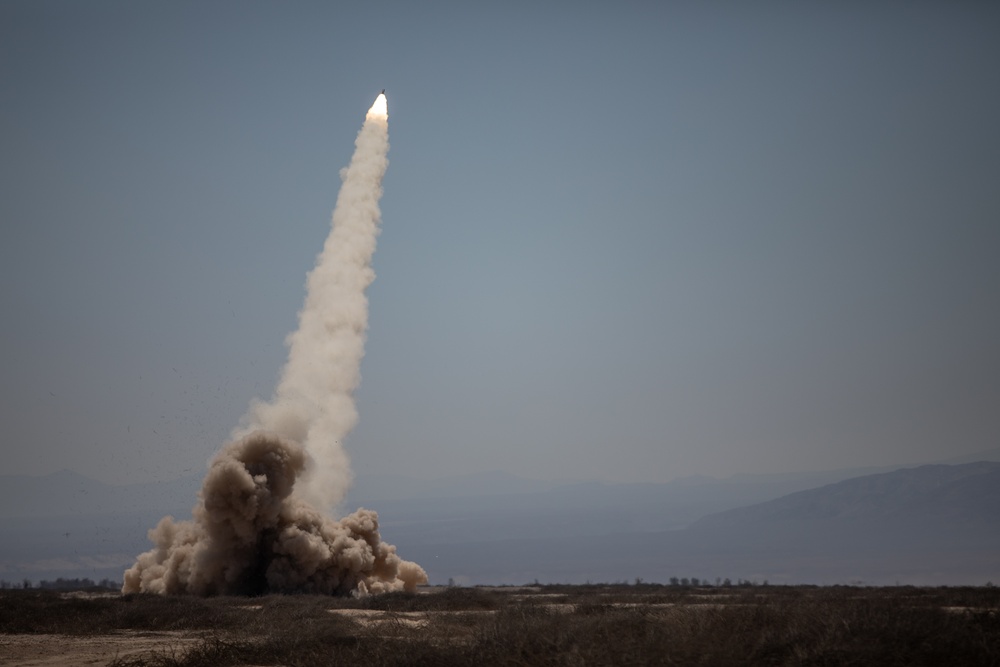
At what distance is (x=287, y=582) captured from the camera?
4022cm

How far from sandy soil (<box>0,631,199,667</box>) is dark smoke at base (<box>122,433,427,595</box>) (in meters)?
13.4

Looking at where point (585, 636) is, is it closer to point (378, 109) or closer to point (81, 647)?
point (81, 647)

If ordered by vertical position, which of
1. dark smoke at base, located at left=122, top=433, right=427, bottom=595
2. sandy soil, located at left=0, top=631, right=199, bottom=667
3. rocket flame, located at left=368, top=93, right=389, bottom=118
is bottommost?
sandy soil, located at left=0, top=631, right=199, bottom=667

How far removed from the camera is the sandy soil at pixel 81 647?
20.8 metres

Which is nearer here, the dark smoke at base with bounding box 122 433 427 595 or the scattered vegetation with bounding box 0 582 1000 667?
the scattered vegetation with bounding box 0 582 1000 667

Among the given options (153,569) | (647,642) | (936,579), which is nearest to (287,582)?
(153,569)

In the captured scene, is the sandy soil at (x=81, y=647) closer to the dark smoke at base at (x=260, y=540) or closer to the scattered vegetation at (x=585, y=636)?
the scattered vegetation at (x=585, y=636)

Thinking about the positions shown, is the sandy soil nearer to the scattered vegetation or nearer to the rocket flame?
the scattered vegetation

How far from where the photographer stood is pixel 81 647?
2322 centimetres

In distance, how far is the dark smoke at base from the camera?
131 ft

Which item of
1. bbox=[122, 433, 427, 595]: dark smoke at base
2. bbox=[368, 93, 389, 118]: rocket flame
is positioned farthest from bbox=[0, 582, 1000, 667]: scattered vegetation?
bbox=[368, 93, 389, 118]: rocket flame

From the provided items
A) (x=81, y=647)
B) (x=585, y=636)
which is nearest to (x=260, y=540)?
(x=81, y=647)

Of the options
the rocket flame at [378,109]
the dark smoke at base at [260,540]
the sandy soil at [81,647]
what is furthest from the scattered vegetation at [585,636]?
the rocket flame at [378,109]

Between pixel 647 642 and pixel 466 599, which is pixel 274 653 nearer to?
pixel 647 642
